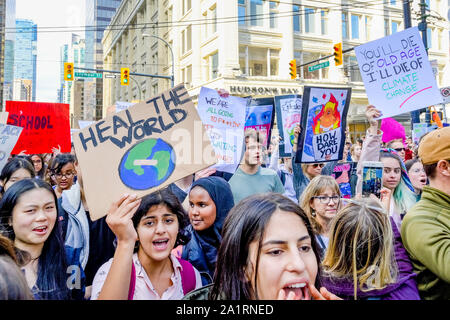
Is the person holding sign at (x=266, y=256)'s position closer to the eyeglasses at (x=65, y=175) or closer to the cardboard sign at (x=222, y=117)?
the cardboard sign at (x=222, y=117)

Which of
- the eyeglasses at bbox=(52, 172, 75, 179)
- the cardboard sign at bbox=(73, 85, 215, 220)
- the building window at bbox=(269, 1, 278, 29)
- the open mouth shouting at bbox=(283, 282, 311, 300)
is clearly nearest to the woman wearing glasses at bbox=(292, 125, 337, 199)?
the cardboard sign at bbox=(73, 85, 215, 220)

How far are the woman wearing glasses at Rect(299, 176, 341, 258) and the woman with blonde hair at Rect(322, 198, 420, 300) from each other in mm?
1125

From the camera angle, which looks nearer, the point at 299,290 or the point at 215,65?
the point at 299,290

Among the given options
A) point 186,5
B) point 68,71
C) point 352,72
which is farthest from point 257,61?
point 68,71

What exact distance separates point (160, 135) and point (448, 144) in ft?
5.44

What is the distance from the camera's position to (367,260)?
6.76ft

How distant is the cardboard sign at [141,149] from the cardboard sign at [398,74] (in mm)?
2705

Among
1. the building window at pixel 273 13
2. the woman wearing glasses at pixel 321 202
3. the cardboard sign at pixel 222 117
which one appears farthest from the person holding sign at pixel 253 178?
the building window at pixel 273 13

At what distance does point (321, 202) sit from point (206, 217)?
102 centimetres

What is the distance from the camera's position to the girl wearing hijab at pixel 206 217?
284 cm

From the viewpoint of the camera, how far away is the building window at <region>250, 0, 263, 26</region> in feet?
90.0

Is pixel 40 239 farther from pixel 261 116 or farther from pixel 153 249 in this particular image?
pixel 261 116

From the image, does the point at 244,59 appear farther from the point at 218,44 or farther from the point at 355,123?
the point at 355,123

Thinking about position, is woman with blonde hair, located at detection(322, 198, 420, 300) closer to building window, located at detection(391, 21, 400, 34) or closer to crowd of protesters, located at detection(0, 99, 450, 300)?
crowd of protesters, located at detection(0, 99, 450, 300)
